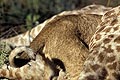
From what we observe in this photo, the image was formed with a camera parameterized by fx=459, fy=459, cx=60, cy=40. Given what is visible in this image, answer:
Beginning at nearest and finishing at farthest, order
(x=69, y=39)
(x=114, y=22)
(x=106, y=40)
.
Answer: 1. (x=106, y=40)
2. (x=114, y=22)
3. (x=69, y=39)

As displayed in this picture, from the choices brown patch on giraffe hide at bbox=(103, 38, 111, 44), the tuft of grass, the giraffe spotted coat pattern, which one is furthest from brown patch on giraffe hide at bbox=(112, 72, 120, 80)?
the tuft of grass

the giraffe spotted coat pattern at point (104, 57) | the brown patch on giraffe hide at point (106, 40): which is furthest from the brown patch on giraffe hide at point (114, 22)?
the brown patch on giraffe hide at point (106, 40)

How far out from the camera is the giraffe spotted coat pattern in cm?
291

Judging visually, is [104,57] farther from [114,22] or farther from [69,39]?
[69,39]

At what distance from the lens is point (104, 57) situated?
117 inches

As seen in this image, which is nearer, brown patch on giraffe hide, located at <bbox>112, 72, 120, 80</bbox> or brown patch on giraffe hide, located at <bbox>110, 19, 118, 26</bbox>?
brown patch on giraffe hide, located at <bbox>112, 72, 120, 80</bbox>

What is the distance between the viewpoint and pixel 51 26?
3619mm

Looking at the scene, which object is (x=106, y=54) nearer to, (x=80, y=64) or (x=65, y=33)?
(x=80, y=64)

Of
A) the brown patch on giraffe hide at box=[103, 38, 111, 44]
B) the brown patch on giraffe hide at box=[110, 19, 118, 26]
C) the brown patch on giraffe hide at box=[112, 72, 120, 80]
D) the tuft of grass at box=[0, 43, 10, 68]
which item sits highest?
the brown patch on giraffe hide at box=[110, 19, 118, 26]

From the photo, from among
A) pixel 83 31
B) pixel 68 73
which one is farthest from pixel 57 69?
pixel 83 31

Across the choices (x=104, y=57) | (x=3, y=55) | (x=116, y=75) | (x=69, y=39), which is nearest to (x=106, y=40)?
(x=104, y=57)

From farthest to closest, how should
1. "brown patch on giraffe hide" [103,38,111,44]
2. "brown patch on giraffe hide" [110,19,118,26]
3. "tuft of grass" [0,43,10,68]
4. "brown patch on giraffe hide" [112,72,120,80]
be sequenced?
"tuft of grass" [0,43,10,68]
"brown patch on giraffe hide" [110,19,118,26]
"brown patch on giraffe hide" [103,38,111,44]
"brown patch on giraffe hide" [112,72,120,80]

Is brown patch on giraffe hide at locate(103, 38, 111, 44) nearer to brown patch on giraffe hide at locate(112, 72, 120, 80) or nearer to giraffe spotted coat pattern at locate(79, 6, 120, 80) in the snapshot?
giraffe spotted coat pattern at locate(79, 6, 120, 80)

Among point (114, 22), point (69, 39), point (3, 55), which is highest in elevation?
point (114, 22)
